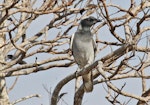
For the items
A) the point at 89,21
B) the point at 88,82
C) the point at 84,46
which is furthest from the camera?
the point at 84,46

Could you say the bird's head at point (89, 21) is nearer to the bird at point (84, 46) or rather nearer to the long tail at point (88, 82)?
the bird at point (84, 46)

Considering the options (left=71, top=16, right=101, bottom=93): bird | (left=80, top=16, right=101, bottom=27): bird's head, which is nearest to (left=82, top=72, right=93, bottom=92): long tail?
(left=71, top=16, right=101, bottom=93): bird

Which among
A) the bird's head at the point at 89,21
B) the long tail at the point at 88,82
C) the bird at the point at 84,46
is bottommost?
the long tail at the point at 88,82

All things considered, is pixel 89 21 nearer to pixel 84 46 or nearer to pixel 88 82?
pixel 84 46

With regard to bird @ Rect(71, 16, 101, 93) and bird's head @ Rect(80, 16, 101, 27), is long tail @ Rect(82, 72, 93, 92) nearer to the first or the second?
bird @ Rect(71, 16, 101, 93)

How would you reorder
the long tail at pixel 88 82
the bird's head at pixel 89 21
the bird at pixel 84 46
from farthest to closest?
the bird at pixel 84 46, the bird's head at pixel 89 21, the long tail at pixel 88 82

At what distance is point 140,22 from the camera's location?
18.8ft

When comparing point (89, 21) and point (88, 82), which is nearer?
point (88, 82)

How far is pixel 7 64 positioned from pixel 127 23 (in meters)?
2.60

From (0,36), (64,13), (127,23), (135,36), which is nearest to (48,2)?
(64,13)

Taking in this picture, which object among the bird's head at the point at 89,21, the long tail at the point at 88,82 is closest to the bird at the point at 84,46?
the bird's head at the point at 89,21

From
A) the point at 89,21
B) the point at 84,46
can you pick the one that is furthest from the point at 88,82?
the point at 89,21

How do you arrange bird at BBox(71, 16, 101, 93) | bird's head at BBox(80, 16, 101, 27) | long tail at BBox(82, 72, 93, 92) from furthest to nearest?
bird at BBox(71, 16, 101, 93) < bird's head at BBox(80, 16, 101, 27) < long tail at BBox(82, 72, 93, 92)

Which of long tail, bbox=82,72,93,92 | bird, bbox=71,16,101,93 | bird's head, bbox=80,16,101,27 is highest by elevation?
bird's head, bbox=80,16,101,27
